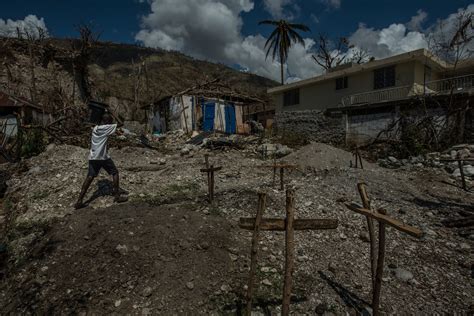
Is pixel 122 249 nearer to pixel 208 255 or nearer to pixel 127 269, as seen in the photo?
pixel 127 269

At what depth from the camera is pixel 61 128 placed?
33.3ft

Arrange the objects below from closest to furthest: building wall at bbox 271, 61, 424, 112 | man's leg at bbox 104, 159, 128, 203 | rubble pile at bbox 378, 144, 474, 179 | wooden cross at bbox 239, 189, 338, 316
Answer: wooden cross at bbox 239, 189, 338, 316, man's leg at bbox 104, 159, 128, 203, rubble pile at bbox 378, 144, 474, 179, building wall at bbox 271, 61, 424, 112

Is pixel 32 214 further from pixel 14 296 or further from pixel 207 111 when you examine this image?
pixel 207 111

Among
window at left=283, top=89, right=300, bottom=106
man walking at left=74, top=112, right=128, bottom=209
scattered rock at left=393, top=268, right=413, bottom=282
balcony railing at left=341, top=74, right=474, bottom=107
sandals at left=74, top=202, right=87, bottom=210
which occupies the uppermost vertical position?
window at left=283, top=89, right=300, bottom=106

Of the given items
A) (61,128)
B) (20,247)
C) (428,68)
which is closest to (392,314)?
(20,247)

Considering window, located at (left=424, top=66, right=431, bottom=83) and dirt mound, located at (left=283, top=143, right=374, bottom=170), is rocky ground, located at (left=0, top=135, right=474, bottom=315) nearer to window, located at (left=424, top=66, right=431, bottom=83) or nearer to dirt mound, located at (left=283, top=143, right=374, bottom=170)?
dirt mound, located at (left=283, top=143, right=374, bottom=170)

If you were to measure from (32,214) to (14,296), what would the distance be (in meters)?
2.43

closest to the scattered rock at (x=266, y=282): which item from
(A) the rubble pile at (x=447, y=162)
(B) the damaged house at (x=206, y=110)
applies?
(A) the rubble pile at (x=447, y=162)

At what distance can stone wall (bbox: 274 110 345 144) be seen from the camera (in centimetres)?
1368

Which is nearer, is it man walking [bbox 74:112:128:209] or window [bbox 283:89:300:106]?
man walking [bbox 74:112:128:209]

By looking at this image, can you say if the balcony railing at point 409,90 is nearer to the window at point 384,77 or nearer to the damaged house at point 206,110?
the window at point 384,77

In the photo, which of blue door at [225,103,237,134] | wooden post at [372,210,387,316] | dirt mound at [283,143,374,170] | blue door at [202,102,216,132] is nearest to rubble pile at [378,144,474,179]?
dirt mound at [283,143,374,170]

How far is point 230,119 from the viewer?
1648 cm

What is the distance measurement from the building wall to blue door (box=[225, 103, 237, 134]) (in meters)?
4.64
